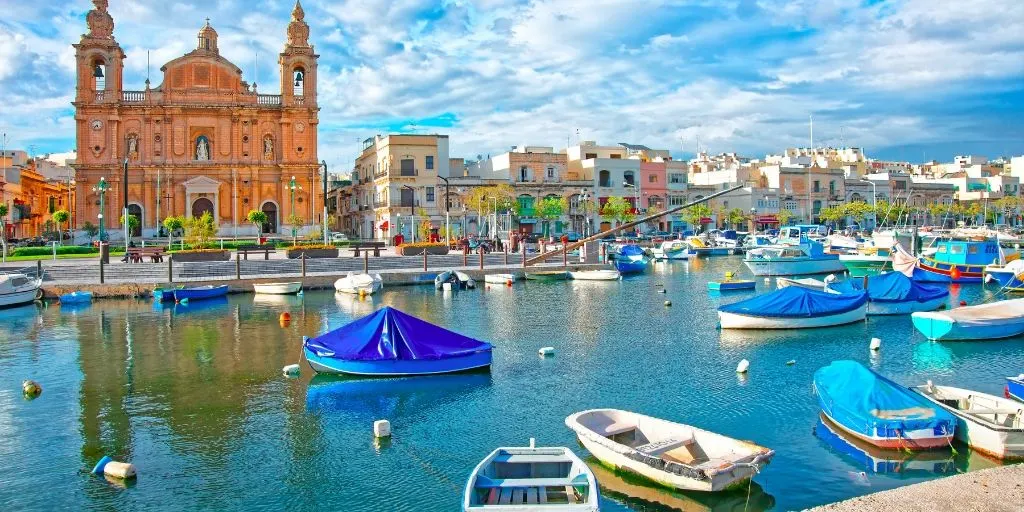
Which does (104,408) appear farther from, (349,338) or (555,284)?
(555,284)

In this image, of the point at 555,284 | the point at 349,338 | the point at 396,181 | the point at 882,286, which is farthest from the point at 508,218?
the point at 349,338

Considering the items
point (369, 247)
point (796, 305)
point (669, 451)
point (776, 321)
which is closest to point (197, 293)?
point (369, 247)

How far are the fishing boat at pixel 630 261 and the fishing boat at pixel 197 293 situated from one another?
24.8m

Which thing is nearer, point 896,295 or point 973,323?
point 973,323

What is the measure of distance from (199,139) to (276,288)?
3785 centimetres

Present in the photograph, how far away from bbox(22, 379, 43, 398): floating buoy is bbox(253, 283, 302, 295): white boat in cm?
2144

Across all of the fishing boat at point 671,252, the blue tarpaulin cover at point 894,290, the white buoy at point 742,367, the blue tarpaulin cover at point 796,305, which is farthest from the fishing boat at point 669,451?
the fishing boat at point 671,252

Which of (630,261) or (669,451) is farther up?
(630,261)

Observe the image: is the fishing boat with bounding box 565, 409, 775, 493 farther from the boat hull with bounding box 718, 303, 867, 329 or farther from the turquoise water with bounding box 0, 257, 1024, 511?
the boat hull with bounding box 718, 303, 867, 329

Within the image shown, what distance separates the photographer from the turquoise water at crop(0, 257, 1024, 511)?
14148 millimetres

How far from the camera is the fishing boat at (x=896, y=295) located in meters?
33.0

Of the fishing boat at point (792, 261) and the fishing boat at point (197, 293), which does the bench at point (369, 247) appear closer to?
the fishing boat at point (197, 293)

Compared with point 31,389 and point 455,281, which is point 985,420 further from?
point 455,281

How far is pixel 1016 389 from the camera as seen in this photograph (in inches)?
717
